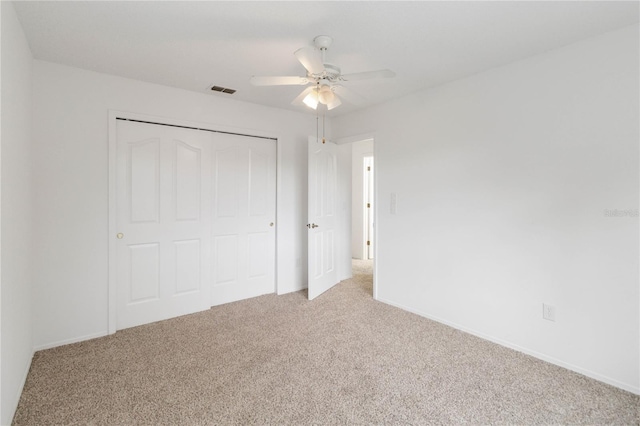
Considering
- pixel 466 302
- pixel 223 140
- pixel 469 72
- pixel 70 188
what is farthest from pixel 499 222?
pixel 70 188

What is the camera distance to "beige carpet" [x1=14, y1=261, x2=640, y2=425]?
1791 millimetres

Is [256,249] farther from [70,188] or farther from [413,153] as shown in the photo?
[413,153]

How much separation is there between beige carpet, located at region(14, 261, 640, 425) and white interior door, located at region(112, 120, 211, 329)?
12.1 inches

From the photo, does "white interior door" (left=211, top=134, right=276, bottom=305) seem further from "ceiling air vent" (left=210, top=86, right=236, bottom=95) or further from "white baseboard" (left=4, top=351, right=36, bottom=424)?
"white baseboard" (left=4, top=351, right=36, bottom=424)

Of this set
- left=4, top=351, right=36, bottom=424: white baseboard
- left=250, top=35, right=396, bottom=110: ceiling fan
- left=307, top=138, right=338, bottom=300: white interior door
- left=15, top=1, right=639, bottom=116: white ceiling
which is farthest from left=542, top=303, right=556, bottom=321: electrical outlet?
left=4, top=351, right=36, bottom=424: white baseboard

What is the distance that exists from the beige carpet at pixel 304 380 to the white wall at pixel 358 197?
10.6 ft

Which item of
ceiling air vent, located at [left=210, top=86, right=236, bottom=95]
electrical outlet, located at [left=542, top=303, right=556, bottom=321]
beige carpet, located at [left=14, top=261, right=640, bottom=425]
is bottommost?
beige carpet, located at [left=14, top=261, right=640, bottom=425]

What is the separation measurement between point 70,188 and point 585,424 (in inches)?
155

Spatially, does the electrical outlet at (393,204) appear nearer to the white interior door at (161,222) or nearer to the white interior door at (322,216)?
the white interior door at (322,216)

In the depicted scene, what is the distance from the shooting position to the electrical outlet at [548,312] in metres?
2.36

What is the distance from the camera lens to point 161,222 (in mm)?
3129

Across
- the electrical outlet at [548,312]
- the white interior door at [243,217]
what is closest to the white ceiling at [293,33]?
the white interior door at [243,217]

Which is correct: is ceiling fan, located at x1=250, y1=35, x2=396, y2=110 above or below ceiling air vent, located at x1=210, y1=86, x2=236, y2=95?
below

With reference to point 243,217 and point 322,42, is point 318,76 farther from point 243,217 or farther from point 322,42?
point 243,217
